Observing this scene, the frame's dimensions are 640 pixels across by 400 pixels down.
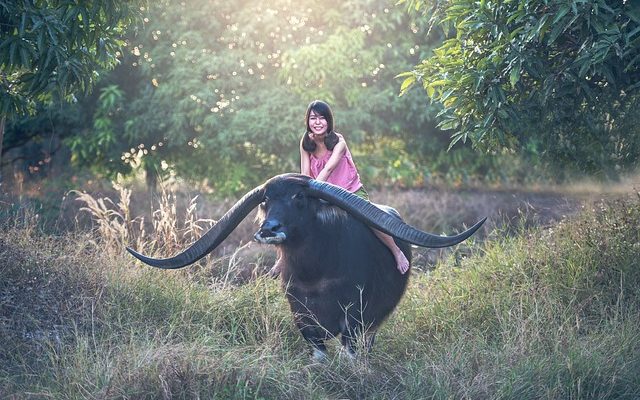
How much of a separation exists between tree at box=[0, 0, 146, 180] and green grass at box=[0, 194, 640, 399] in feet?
4.17

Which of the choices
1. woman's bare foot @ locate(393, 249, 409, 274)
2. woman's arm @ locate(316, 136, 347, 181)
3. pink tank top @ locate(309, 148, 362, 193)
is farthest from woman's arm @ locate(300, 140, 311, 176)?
woman's bare foot @ locate(393, 249, 409, 274)

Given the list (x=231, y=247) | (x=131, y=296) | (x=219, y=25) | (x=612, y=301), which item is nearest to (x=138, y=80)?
(x=219, y=25)

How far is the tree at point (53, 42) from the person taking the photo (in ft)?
20.1

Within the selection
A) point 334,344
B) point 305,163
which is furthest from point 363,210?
point 334,344

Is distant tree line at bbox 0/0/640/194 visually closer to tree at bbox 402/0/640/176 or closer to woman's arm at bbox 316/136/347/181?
tree at bbox 402/0/640/176

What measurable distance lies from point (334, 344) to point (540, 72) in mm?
2562

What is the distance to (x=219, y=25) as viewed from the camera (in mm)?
15383

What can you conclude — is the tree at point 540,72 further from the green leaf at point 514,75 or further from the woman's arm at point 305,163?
the woman's arm at point 305,163

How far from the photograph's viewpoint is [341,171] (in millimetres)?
7008

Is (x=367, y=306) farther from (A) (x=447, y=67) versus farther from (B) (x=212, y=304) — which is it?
(A) (x=447, y=67)

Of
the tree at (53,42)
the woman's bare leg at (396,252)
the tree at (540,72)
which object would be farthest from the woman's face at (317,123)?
the tree at (53,42)

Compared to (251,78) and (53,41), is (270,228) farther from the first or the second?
(251,78)

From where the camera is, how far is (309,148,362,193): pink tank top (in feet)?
23.0

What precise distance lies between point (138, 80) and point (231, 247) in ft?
18.6
